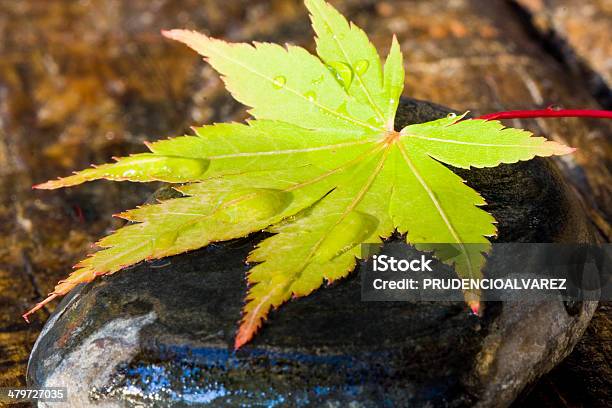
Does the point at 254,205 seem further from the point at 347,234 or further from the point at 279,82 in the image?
the point at 279,82

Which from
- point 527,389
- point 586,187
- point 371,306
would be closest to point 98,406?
point 371,306

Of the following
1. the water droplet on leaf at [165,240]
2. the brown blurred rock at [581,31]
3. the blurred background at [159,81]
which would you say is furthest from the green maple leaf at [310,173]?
the brown blurred rock at [581,31]

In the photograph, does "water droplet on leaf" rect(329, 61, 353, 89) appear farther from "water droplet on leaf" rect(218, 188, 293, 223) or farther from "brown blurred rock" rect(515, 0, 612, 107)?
"brown blurred rock" rect(515, 0, 612, 107)

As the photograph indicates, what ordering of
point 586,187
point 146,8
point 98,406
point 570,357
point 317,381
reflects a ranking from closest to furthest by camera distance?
point 317,381, point 98,406, point 570,357, point 586,187, point 146,8

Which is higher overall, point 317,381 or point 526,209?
point 526,209

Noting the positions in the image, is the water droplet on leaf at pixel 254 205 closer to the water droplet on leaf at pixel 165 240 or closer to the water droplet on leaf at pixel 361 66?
the water droplet on leaf at pixel 165 240

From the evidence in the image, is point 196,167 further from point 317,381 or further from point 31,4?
point 31,4

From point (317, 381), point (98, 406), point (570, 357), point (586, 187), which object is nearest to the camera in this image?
point (317, 381)

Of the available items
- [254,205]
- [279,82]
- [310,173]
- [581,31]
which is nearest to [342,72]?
[279,82]
